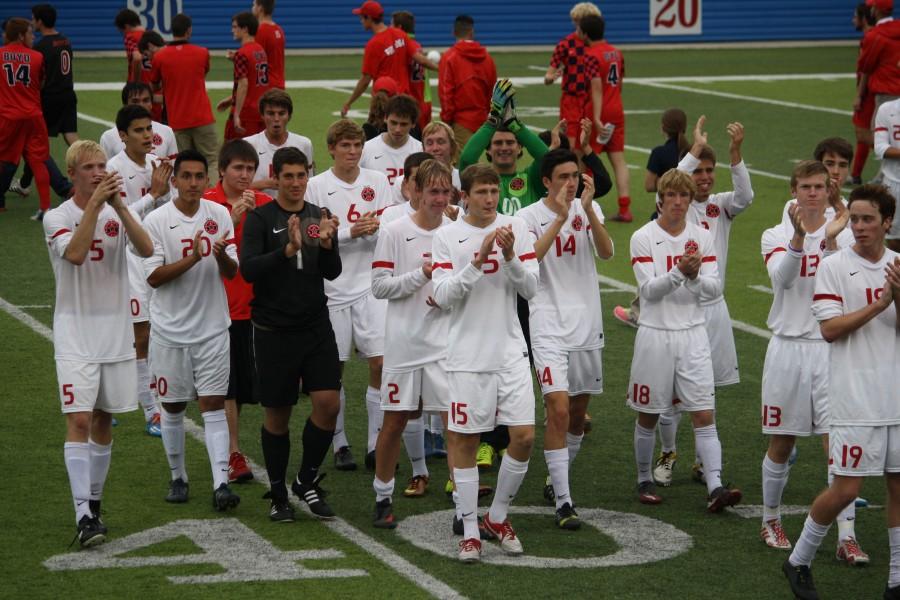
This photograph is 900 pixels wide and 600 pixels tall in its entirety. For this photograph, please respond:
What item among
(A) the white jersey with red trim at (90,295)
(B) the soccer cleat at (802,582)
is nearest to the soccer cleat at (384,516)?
(A) the white jersey with red trim at (90,295)

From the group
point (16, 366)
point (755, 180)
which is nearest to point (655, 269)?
point (16, 366)

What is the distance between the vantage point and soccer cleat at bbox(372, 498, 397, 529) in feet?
26.9

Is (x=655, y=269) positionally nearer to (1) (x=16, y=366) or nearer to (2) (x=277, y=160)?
(2) (x=277, y=160)

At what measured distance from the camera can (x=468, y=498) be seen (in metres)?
7.65

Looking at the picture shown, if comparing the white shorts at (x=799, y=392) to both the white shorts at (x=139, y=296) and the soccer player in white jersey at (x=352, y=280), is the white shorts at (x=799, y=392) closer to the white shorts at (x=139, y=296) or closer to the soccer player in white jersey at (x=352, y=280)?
the soccer player in white jersey at (x=352, y=280)

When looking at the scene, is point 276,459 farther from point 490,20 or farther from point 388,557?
point 490,20

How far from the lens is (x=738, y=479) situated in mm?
9242

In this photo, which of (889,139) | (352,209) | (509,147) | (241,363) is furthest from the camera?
(889,139)

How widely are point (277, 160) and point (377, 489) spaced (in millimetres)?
1930

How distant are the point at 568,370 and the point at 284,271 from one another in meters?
1.75

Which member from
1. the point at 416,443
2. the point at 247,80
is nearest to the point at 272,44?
the point at 247,80

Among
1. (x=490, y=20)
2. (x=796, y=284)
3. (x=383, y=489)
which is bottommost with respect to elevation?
(x=383, y=489)

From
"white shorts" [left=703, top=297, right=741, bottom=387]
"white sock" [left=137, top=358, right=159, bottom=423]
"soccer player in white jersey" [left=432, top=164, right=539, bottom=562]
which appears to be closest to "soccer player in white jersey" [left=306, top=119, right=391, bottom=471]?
"white sock" [left=137, top=358, right=159, bottom=423]

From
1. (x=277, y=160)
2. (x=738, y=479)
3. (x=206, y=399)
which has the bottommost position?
(x=738, y=479)
